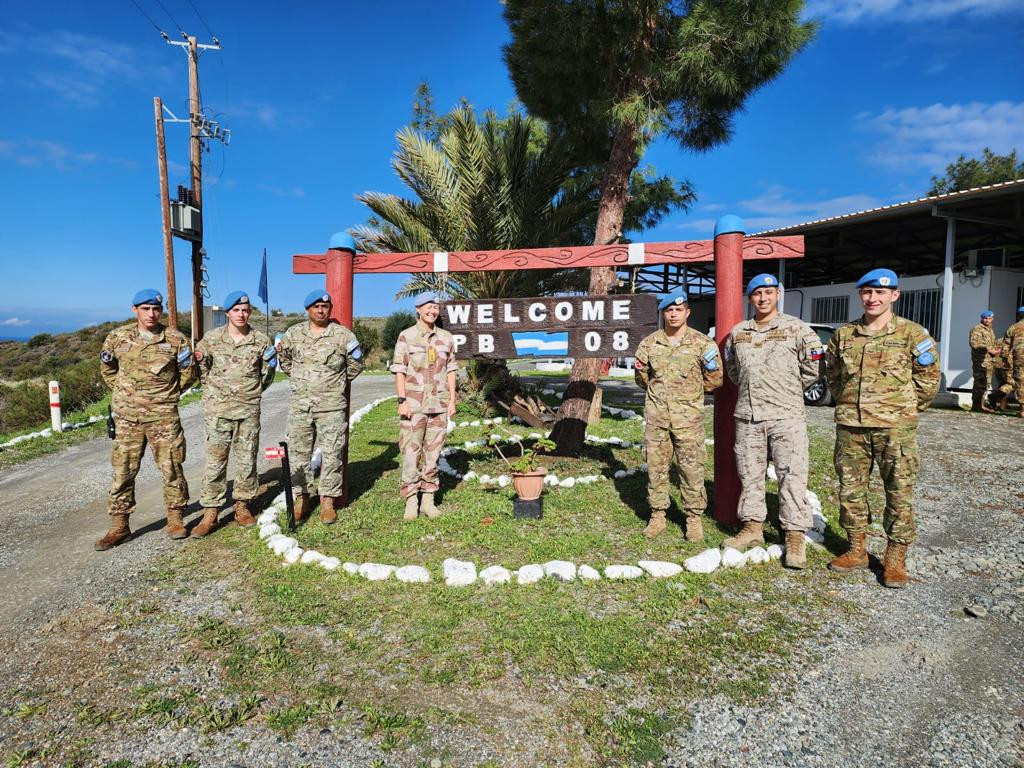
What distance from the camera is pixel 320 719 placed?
2.57 metres

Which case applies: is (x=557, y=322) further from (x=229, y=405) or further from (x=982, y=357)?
(x=982, y=357)

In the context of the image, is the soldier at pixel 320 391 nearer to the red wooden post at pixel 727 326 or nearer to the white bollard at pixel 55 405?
the red wooden post at pixel 727 326

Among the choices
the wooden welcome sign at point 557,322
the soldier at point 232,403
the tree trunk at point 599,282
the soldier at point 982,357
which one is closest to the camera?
the soldier at point 232,403

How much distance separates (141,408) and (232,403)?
673mm

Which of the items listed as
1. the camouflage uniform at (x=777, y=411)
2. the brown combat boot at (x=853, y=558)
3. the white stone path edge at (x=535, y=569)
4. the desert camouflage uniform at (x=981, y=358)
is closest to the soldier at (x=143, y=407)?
the white stone path edge at (x=535, y=569)

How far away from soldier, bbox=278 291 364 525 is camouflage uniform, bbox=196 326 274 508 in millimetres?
291

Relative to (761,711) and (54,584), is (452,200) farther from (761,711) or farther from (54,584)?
(761,711)

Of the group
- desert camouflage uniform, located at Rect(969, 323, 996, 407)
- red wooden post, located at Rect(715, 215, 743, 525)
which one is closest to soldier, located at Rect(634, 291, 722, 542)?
red wooden post, located at Rect(715, 215, 743, 525)

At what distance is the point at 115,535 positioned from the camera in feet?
15.7

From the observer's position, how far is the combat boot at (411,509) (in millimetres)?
5273

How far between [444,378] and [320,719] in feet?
10.6

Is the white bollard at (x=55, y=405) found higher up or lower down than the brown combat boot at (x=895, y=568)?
higher up

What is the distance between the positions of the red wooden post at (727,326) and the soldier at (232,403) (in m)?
4.02

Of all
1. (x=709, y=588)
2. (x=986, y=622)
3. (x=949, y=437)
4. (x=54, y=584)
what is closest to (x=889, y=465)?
(x=986, y=622)
